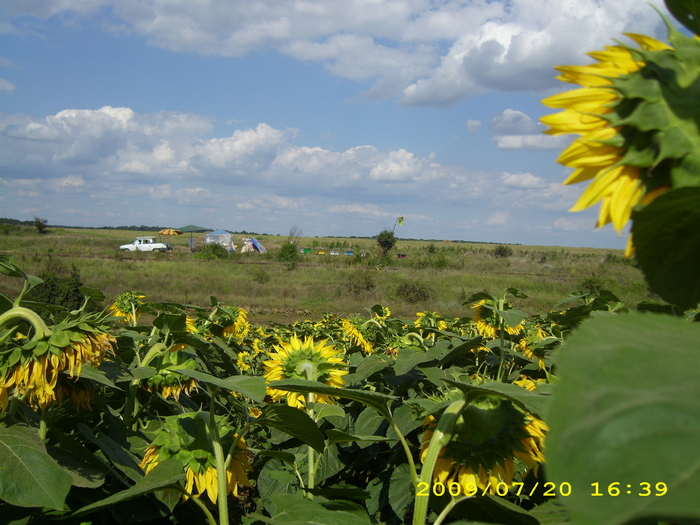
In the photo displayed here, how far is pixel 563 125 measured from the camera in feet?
2.09

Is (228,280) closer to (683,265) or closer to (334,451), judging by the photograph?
(334,451)

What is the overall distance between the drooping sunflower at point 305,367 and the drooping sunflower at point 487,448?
829mm

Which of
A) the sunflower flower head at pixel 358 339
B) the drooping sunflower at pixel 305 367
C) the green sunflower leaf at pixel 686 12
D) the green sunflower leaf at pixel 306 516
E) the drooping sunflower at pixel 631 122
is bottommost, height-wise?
the sunflower flower head at pixel 358 339

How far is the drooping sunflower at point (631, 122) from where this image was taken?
0.50 metres

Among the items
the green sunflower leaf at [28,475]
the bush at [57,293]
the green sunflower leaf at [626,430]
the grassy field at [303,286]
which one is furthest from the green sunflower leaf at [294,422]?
the grassy field at [303,286]

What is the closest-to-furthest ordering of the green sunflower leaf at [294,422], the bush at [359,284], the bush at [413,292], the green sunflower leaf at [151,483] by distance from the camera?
the green sunflower leaf at [151,483] → the green sunflower leaf at [294,422] → the bush at [413,292] → the bush at [359,284]

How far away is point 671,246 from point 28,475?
1.42 meters

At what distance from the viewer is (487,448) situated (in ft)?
3.67

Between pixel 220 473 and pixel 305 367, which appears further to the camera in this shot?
pixel 305 367

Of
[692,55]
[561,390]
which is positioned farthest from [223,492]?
[692,55]

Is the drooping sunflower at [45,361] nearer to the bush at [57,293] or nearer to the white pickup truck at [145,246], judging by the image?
the bush at [57,293]

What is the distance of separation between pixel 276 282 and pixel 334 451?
25618 millimetres

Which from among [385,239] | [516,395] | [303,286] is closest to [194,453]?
[516,395]
